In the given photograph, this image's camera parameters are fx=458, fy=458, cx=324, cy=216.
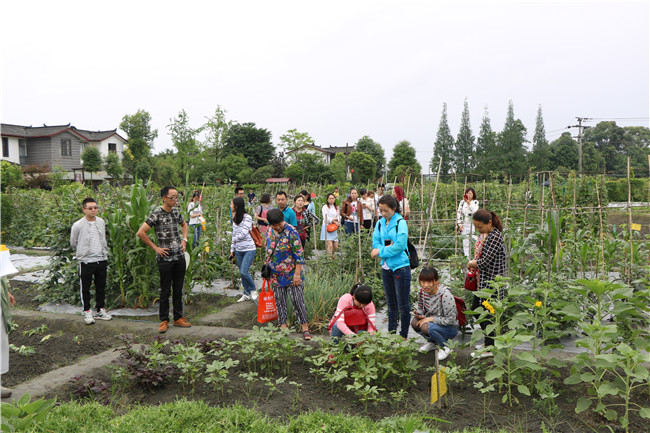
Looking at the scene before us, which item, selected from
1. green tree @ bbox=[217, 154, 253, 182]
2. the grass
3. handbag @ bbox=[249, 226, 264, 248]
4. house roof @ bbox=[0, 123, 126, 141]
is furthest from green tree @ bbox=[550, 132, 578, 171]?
the grass

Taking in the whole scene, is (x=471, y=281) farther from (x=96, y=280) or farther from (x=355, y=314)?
(x=96, y=280)

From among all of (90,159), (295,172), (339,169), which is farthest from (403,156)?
(90,159)

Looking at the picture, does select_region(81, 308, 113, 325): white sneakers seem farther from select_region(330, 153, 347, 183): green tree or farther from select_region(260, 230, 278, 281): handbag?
select_region(330, 153, 347, 183): green tree

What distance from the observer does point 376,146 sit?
199ft

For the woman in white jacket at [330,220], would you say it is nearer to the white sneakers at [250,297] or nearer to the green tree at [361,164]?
the white sneakers at [250,297]

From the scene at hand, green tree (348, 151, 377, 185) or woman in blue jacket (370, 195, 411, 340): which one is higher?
green tree (348, 151, 377, 185)

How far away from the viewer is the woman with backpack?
4348mm

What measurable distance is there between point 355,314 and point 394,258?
743mm

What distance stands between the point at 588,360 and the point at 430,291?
1.51 m

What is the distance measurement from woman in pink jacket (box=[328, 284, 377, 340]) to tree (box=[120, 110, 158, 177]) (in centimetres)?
3804

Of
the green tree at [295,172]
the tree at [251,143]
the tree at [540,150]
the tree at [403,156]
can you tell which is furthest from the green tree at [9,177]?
the tree at [540,150]

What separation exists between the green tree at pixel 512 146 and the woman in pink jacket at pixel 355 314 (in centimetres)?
5207

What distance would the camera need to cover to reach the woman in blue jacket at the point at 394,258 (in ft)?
15.7

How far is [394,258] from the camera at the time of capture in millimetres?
4840
